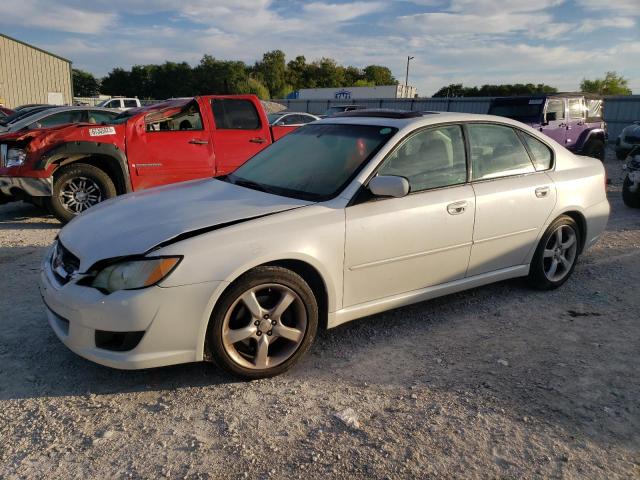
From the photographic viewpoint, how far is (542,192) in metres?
4.30

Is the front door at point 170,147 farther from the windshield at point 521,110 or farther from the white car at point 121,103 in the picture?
the white car at point 121,103

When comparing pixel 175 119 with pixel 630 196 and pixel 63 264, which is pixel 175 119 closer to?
pixel 63 264

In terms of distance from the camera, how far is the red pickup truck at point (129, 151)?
6609 mm

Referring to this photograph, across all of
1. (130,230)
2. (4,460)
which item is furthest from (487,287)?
(4,460)

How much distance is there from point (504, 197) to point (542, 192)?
477 mm

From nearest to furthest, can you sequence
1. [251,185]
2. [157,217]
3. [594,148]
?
[157,217] → [251,185] → [594,148]

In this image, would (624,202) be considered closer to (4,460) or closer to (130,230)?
(130,230)

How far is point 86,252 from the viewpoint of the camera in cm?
294

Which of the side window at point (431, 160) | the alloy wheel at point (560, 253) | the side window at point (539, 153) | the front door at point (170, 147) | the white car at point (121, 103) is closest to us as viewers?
the side window at point (431, 160)

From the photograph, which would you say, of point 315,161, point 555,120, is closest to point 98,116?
point 315,161

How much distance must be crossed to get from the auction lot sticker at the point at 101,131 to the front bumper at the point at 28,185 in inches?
30.7

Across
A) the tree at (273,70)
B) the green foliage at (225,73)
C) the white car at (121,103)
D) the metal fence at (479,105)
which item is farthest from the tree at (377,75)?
the white car at (121,103)

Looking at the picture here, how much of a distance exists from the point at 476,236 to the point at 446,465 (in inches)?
75.5

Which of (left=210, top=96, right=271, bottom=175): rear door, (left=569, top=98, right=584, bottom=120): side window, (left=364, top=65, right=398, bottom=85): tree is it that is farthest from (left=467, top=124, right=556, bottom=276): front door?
(left=364, top=65, right=398, bottom=85): tree
